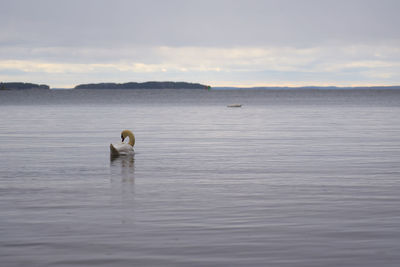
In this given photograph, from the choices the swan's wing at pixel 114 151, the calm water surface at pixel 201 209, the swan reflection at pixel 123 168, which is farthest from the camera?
the swan's wing at pixel 114 151

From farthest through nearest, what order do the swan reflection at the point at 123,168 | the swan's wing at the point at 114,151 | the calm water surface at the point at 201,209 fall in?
the swan's wing at the point at 114,151 → the swan reflection at the point at 123,168 → the calm water surface at the point at 201,209

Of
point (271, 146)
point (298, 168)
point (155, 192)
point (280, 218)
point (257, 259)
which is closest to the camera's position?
point (257, 259)

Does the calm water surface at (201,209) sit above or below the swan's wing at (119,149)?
below

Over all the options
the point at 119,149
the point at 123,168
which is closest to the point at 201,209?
the point at 123,168

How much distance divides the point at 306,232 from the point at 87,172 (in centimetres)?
1005

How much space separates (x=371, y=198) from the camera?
46.2 feet

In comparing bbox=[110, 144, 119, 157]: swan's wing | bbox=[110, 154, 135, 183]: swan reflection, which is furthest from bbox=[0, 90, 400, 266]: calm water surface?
bbox=[110, 144, 119, 157]: swan's wing

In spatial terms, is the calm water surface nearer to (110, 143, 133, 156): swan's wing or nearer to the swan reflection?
the swan reflection

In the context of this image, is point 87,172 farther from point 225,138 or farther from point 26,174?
point 225,138

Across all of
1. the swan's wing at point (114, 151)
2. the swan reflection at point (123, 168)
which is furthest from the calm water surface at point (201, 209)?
the swan's wing at point (114, 151)

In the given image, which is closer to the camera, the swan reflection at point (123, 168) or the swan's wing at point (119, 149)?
the swan reflection at point (123, 168)

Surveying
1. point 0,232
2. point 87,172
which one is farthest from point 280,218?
point 87,172

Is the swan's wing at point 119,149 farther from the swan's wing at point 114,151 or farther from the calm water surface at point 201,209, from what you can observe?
the calm water surface at point 201,209

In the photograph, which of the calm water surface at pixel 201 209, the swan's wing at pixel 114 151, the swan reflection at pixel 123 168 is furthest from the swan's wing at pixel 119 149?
the calm water surface at pixel 201 209
